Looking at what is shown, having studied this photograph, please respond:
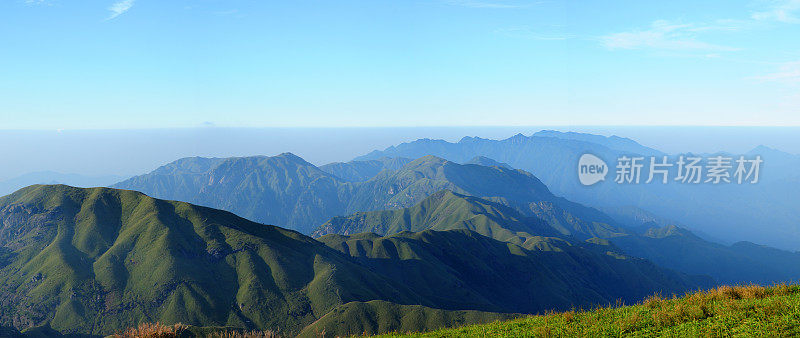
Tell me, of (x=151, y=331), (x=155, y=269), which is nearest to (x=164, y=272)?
(x=155, y=269)

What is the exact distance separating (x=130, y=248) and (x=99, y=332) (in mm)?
41171

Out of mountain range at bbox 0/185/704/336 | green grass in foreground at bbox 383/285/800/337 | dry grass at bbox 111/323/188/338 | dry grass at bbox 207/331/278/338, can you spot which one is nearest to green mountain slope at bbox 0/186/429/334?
mountain range at bbox 0/185/704/336

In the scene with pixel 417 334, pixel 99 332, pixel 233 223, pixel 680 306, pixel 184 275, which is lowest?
pixel 99 332

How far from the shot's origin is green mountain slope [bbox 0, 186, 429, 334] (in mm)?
149625

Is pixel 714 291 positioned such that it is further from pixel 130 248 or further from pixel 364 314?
pixel 130 248

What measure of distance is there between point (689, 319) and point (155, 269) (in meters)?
192

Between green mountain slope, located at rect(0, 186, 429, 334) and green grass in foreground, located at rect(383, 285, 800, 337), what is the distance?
14346cm

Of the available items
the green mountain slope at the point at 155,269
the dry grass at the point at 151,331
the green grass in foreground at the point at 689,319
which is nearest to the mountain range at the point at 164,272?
the green mountain slope at the point at 155,269

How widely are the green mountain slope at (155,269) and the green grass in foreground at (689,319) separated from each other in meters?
143

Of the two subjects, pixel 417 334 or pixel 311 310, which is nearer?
pixel 417 334

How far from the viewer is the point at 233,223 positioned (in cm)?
19038

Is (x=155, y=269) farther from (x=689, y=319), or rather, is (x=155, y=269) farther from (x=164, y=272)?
(x=689, y=319)

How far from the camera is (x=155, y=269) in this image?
16262cm

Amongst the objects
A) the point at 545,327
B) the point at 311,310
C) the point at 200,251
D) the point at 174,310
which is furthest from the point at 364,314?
the point at 545,327
